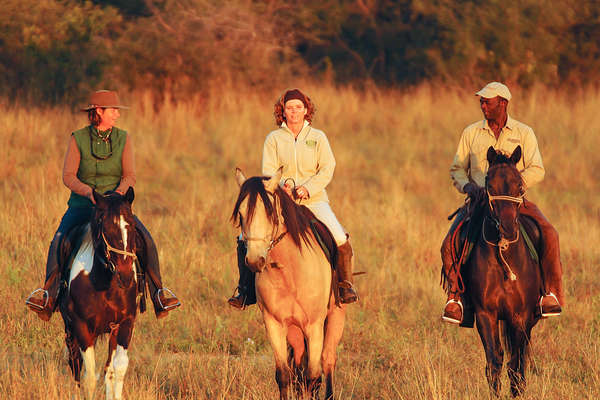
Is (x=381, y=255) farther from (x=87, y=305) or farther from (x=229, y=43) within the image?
(x=229, y=43)

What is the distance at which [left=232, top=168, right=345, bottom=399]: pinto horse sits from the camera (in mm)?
6234

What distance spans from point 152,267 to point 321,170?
153 centimetres

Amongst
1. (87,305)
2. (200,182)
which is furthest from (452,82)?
(87,305)

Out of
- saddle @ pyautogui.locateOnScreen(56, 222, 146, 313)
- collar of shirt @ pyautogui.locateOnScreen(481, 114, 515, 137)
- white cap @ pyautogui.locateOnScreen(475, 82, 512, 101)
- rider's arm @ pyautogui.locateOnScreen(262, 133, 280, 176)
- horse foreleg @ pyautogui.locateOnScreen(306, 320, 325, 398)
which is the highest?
white cap @ pyautogui.locateOnScreen(475, 82, 512, 101)

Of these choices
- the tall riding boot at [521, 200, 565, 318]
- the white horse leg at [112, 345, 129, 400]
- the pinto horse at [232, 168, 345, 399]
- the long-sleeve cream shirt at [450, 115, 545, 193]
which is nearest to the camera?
the pinto horse at [232, 168, 345, 399]

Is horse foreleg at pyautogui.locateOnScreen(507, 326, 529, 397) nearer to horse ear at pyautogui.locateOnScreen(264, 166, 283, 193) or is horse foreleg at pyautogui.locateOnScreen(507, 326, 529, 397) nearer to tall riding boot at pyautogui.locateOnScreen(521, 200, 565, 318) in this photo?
tall riding boot at pyautogui.locateOnScreen(521, 200, 565, 318)

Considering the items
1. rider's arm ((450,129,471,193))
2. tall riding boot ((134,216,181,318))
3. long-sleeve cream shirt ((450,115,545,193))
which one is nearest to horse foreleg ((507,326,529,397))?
long-sleeve cream shirt ((450,115,545,193))

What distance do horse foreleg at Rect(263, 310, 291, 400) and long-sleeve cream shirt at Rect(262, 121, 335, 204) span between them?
1.10 m

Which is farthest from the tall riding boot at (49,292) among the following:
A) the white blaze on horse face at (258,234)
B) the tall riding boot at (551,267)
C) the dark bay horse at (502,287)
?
the tall riding boot at (551,267)

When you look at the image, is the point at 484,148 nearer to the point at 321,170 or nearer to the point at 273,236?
the point at 321,170

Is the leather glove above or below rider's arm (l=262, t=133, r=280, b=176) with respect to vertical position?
below

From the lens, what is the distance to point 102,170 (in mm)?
7293

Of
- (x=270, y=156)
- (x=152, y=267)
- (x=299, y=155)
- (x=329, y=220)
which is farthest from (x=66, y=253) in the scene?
(x=329, y=220)

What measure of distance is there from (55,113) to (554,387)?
41.0 ft
